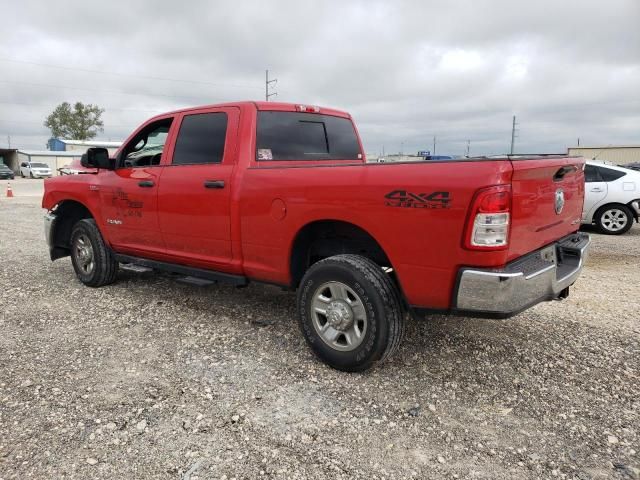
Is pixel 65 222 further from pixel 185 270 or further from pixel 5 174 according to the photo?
pixel 5 174

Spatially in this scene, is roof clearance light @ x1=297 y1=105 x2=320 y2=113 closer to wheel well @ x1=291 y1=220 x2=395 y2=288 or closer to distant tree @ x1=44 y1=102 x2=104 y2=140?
wheel well @ x1=291 y1=220 x2=395 y2=288

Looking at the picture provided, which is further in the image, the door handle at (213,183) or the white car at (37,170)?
the white car at (37,170)

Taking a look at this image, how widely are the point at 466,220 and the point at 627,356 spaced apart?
2029 mm

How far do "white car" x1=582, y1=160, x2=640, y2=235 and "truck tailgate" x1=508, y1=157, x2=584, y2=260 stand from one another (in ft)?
22.6

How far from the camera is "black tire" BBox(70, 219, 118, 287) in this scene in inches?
214

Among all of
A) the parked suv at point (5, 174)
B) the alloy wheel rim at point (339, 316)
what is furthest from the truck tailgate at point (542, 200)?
the parked suv at point (5, 174)

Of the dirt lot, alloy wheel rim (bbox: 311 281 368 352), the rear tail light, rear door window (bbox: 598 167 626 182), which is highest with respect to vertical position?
rear door window (bbox: 598 167 626 182)

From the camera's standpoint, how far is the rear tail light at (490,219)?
262 cm

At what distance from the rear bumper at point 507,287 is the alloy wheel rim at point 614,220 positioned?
312 inches

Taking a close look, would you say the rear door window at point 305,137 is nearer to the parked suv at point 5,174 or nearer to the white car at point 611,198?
the white car at point 611,198

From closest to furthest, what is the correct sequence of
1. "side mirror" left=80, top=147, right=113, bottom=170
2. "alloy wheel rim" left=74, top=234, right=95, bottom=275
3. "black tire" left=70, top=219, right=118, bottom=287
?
"side mirror" left=80, top=147, right=113, bottom=170
"black tire" left=70, top=219, right=118, bottom=287
"alloy wheel rim" left=74, top=234, right=95, bottom=275

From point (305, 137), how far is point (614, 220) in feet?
26.5

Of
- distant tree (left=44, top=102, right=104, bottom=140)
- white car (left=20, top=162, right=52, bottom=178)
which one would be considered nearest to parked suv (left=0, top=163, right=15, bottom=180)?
white car (left=20, top=162, right=52, bottom=178)

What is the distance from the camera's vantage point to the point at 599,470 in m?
2.38
